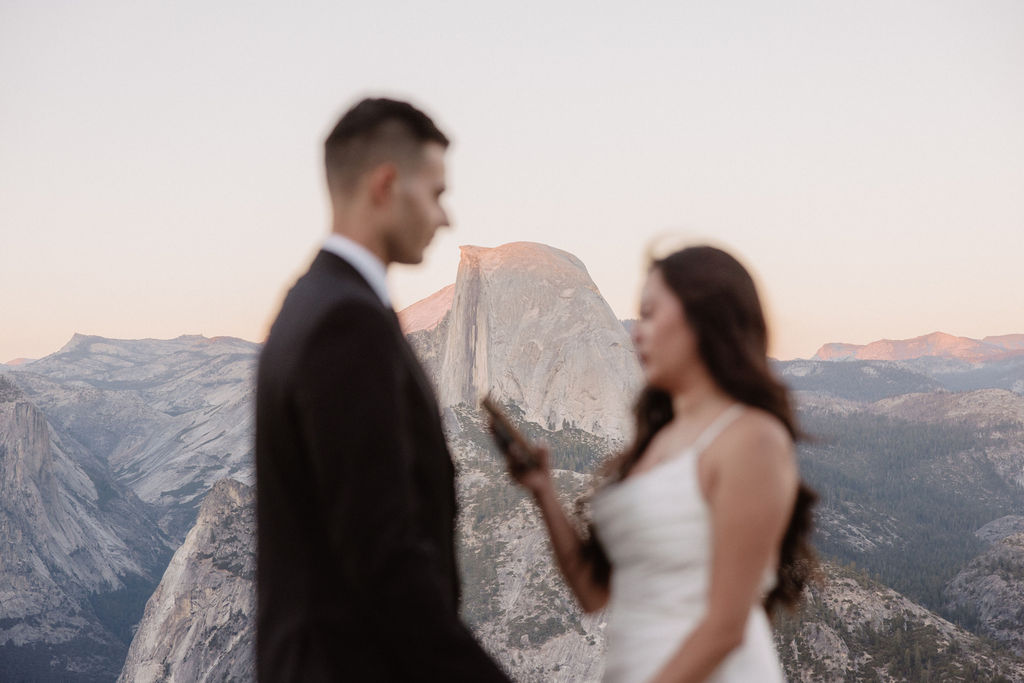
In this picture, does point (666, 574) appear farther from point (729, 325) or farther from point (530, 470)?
point (729, 325)

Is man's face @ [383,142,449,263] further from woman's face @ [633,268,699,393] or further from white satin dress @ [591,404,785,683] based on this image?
white satin dress @ [591,404,785,683]

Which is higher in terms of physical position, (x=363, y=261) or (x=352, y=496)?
(x=363, y=261)

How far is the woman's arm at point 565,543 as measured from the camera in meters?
4.43

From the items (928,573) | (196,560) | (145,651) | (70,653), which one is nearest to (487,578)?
(196,560)

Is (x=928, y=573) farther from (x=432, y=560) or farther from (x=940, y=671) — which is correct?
(x=432, y=560)

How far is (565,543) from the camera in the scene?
4512mm

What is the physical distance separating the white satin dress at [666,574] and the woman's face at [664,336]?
313mm

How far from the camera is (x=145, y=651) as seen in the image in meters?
143

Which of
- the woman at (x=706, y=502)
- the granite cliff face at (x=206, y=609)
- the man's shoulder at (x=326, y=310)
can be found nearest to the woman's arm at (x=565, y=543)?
the woman at (x=706, y=502)

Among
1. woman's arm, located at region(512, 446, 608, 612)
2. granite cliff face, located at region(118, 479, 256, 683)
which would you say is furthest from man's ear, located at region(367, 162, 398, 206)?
granite cliff face, located at region(118, 479, 256, 683)

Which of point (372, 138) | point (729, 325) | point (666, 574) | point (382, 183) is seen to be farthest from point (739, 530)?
point (372, 138)

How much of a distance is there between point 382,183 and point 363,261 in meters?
0.35

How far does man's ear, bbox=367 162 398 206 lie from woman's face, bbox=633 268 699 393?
1.19 m

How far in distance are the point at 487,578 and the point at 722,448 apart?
413ft
